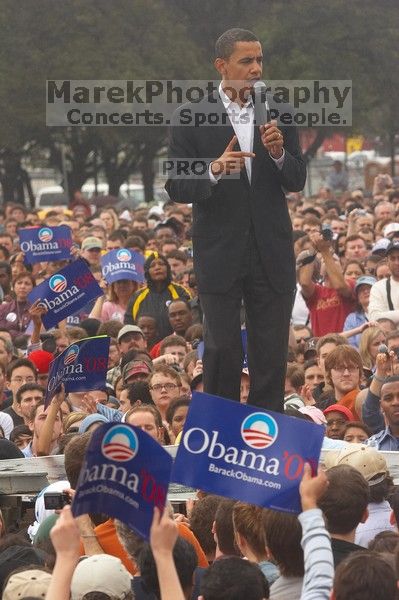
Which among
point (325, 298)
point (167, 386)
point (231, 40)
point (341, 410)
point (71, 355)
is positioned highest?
point (231, 40)

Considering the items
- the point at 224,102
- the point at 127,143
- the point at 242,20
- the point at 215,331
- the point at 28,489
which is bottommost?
the point at 28,489

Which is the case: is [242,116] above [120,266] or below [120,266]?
above

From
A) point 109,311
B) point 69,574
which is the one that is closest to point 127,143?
point 109,311

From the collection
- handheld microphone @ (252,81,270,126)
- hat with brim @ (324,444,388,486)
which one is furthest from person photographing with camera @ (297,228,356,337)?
hat with brim @ (324,444,388,486)

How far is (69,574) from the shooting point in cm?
525

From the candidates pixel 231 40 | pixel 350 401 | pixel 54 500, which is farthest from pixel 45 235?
pixel 54 500

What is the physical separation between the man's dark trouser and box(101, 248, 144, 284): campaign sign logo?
826cm

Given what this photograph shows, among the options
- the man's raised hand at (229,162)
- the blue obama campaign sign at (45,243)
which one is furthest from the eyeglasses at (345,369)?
the blue obama campaign sign at (45,243)

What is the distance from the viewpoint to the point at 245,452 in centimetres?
618

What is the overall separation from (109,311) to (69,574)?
11.1 metres

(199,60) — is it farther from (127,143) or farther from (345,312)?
(345,312)

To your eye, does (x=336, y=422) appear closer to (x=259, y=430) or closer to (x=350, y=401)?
(x=350, y=401)

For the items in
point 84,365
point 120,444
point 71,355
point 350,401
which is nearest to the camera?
point 120,444

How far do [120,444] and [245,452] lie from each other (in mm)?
767
